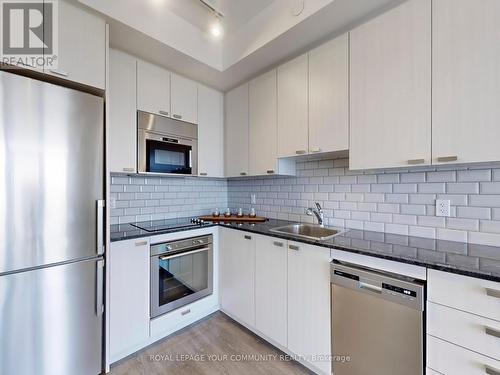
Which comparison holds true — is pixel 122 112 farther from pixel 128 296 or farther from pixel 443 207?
pixel 443 207

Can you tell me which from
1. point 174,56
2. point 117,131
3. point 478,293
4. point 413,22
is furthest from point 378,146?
point 117,131

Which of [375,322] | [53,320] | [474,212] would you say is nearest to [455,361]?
[375,322]

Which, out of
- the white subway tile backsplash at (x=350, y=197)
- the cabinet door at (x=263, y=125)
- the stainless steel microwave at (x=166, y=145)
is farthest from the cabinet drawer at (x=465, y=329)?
the stainless steel microwave at (x=166, y=145)

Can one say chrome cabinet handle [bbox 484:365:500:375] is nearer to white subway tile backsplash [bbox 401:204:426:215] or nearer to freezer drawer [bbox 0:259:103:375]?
white subway tile backsplash [bbox 401:204:426:215]

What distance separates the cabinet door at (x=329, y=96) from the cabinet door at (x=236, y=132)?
2.79ft

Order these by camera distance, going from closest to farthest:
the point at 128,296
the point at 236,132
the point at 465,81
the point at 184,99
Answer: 1. the point at 465,81
2. the point at 128,296
3. the point at 184,99
4. the point at 236,132

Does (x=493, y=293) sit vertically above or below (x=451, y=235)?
below

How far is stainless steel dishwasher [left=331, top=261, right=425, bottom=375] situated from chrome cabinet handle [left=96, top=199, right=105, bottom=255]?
5.03 feet

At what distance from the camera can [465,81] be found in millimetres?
1212

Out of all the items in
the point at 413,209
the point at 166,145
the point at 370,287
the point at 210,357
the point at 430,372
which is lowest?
the point at 210,357

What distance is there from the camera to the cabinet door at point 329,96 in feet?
5.56

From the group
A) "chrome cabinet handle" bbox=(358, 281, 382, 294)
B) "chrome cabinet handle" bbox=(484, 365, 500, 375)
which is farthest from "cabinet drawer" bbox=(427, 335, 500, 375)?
"chrome cabinet handle" bbox=(358, 281, 382, 294)

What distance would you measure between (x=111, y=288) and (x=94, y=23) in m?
1.84
